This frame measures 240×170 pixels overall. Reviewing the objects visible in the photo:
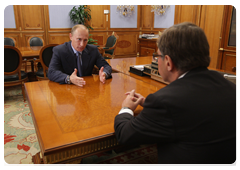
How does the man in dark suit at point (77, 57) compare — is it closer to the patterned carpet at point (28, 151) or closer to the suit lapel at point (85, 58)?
the suit lapel at point (85, 58)

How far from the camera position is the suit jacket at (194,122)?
0.81 metres

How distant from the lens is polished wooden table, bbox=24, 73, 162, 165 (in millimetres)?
955

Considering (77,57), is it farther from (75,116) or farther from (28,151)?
(75,116)

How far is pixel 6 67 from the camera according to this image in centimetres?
320

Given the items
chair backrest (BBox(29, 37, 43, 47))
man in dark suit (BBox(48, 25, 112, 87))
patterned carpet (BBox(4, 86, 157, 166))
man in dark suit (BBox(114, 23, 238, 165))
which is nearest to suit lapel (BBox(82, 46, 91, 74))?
man in dark suit (BBox(48, 25, 112, 87))

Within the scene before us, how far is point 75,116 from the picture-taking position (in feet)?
3.92

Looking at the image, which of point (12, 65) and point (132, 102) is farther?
point (12, 65)

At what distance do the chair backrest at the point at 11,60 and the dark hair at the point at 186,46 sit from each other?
2968mm

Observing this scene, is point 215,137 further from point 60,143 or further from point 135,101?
point 60,143

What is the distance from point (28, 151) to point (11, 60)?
176cm

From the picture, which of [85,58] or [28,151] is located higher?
[85,58]

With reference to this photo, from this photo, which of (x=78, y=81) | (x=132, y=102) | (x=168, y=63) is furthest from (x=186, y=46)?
(x=78, y=81)
